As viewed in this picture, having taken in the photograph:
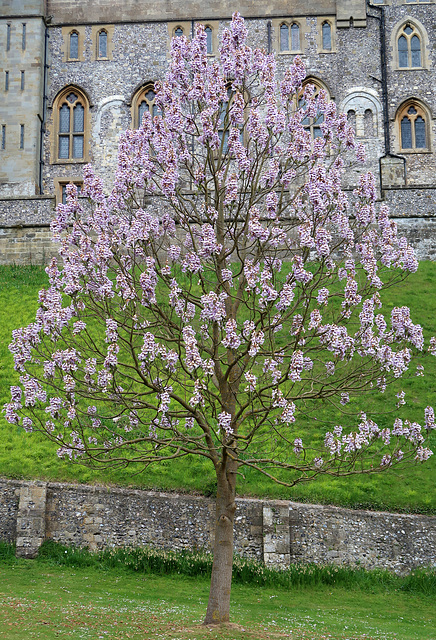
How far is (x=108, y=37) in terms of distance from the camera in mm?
39406

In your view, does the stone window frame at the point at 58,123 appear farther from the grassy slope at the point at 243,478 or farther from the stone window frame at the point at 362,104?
the grassy slope at the point at 243,478

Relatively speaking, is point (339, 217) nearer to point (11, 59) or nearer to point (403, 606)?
point (403, 606)

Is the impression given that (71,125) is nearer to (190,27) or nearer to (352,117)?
(190,27)

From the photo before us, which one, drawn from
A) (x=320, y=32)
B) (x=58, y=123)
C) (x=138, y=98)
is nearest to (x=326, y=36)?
(x=320, y=32)

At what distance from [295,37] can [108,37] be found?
916 centimetres

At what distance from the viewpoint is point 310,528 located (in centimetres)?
1595

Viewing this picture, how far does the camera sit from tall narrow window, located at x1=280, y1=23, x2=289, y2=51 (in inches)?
1543

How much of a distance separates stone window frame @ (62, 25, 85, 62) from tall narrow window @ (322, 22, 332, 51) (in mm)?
11751

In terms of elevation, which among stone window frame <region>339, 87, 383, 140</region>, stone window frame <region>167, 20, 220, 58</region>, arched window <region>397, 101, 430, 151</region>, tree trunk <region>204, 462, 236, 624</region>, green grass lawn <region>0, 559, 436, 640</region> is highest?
stone window frame <region>167, 20, 220, 58</region>

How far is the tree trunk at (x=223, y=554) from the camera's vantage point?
1166 cm

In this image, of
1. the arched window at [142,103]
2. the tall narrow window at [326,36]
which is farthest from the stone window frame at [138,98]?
the tall narrow window at [326,36]

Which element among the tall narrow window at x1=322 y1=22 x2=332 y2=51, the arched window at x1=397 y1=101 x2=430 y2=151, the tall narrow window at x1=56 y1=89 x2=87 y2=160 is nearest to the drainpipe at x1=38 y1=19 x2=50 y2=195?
the tall narrow window at x1=56 y1=89 x2=87 y2=160

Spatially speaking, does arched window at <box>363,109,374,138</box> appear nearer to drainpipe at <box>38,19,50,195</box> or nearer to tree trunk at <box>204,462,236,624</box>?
drainpipe at <box>38,19,50,195</box>

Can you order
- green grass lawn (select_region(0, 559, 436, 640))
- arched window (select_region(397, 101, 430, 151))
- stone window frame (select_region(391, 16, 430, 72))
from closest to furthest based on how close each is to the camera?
green grass lawn (select_region(0, 559, 436, 640)) → arched window (select_region(397, 101, 430, 151)) → stone window frame (select_region(391, 16, 430, 72))
